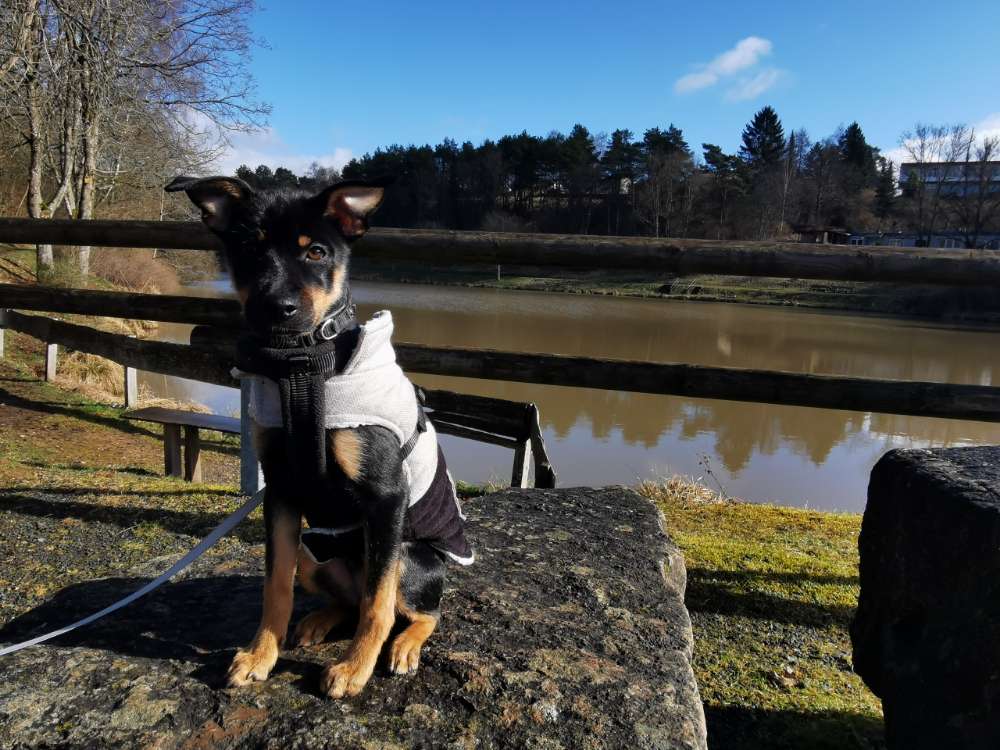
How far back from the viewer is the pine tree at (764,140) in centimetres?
7631

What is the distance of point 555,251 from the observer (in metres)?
4.09

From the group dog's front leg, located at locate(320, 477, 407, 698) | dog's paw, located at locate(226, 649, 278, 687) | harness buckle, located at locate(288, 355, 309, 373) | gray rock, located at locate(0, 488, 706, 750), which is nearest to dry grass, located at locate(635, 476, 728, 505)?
gray rock, located at locate(0, 488, 706, 750)

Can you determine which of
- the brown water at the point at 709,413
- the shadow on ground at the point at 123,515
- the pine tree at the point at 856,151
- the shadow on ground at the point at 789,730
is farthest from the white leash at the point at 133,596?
the pine tree at the point at 856,151

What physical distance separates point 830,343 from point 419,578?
940 inches

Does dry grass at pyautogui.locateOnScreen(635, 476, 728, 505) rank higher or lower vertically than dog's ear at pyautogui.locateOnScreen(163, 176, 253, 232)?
lower

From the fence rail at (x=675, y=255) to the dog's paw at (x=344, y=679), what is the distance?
2.67 m

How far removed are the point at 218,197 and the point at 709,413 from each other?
40.2 feet

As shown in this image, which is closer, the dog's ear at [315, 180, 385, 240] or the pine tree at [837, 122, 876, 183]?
the dog's ear at [315, 180, 385, 240]

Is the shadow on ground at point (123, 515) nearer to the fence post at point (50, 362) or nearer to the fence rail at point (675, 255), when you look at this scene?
the fence rail at point (675, 255)

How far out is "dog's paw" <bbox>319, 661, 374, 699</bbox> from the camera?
1895 millimetres

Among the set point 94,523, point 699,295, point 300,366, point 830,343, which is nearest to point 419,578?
point 300,366

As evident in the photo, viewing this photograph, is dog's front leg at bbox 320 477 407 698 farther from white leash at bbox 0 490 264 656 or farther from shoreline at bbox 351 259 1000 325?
shoreline at bbox 351 259 1000 325

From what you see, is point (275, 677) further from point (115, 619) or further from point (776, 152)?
point (776, 152)

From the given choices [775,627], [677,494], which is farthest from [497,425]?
[775,627]
